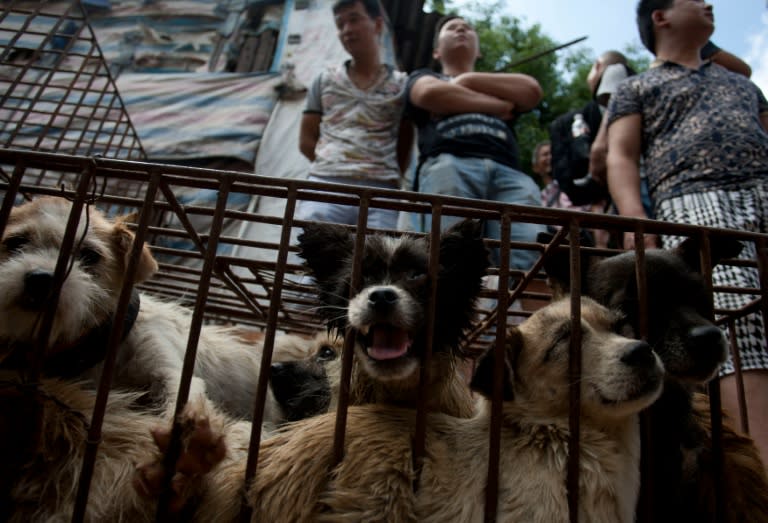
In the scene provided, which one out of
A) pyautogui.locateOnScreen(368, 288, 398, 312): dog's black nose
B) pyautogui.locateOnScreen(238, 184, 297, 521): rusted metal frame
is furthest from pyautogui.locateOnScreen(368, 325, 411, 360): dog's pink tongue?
pyautogui.locateOnScreen(238, 184, 297, 521): rusted metal frame

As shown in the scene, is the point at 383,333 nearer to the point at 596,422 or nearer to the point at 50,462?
the point at 596,422

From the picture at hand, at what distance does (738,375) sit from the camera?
2236 millimetres

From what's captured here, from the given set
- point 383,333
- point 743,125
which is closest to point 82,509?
point 383,333

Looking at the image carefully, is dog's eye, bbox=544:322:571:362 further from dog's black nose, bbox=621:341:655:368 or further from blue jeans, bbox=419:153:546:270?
blue jeans, bbox=419:153:546:270

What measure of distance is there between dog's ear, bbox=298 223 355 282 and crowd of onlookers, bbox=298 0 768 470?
3.68ft

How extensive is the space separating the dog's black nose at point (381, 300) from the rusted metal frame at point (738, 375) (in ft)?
4.89

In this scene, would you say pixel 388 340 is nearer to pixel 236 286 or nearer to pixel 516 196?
pixel 236 286

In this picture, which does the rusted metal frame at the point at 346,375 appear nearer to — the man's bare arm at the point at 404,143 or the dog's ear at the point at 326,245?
the dog's ear at the point at 326,245

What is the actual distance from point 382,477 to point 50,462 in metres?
0.93

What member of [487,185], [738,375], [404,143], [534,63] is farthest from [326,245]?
[534,63]

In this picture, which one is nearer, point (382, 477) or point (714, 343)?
point (382, 477)

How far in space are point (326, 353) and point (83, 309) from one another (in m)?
1.28

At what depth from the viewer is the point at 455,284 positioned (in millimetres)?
2068

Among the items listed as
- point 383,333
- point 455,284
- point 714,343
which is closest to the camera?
point 714,343
